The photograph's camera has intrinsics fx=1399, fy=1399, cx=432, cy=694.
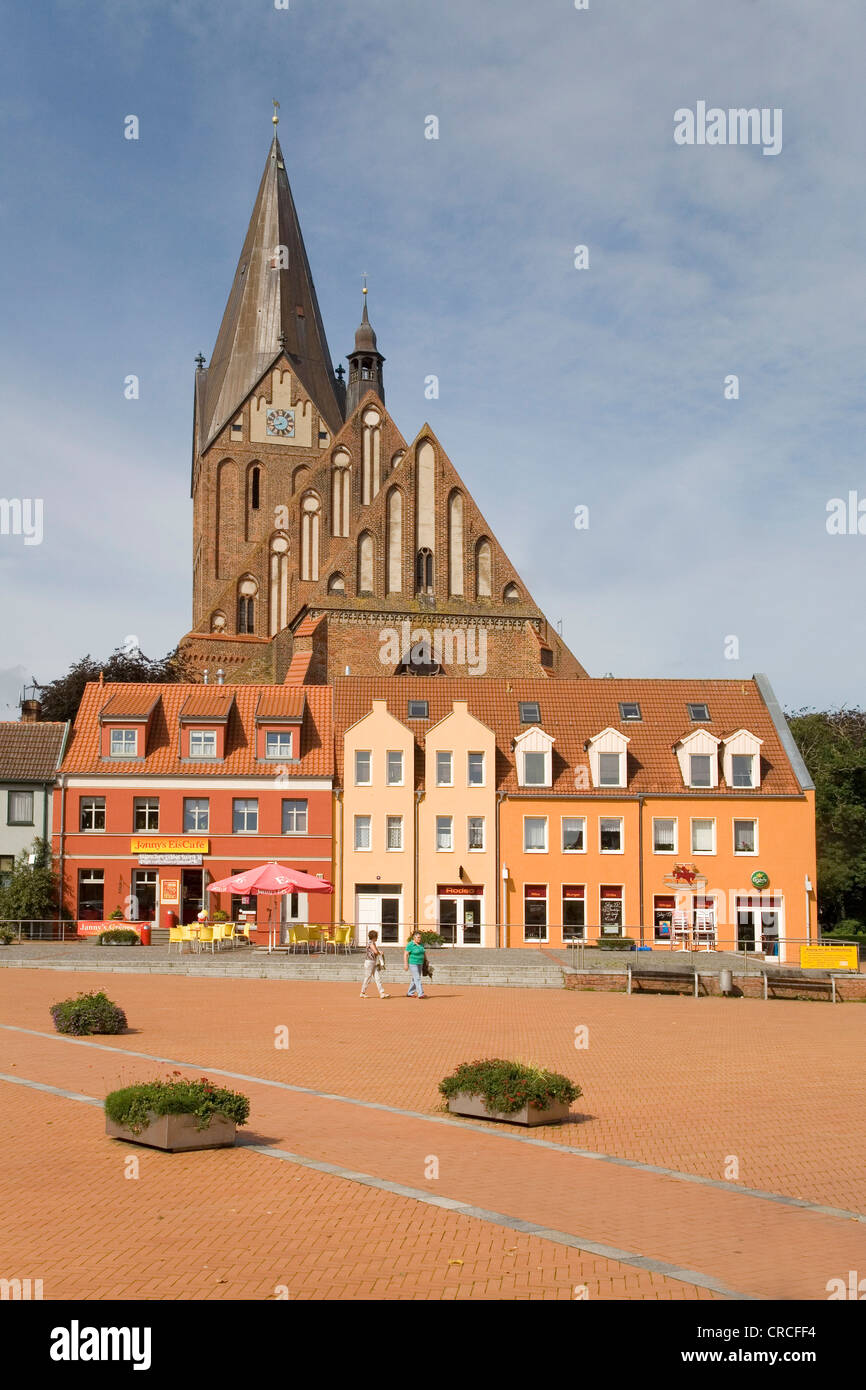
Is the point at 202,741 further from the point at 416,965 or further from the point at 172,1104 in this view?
the point at 172,1104

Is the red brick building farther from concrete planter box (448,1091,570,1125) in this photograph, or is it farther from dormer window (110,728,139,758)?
concrete planter box (448,1091,570,1125)

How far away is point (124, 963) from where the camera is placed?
34188mm

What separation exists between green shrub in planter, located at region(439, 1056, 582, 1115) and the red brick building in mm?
32750

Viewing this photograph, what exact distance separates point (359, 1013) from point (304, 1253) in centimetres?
1691

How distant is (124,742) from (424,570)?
1979 centimetres

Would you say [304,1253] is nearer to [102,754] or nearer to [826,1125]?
[826,1125]

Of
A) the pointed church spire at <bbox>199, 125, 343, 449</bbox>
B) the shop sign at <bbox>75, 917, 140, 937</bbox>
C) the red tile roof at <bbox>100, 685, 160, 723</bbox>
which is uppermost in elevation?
the pointed church spire at <bbox>199, 125, 343, 449</bbox>

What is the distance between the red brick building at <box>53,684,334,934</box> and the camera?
47750 mm

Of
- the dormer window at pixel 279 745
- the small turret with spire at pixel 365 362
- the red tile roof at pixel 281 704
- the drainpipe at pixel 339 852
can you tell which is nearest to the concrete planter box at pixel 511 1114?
the drainpipe at pixel 339 852

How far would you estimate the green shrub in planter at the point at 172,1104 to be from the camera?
12820 millimetres

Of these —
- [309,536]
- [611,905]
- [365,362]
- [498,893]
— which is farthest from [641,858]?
[365,362]

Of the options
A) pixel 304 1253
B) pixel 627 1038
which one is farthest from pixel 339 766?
pixel 304 1253

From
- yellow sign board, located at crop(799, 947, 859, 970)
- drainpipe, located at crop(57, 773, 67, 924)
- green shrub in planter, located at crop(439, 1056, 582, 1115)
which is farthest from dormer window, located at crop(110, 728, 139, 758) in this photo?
green shrub in planter, located at crop(439, 1056, 582, 1115)

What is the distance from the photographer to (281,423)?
9175 centimetres
